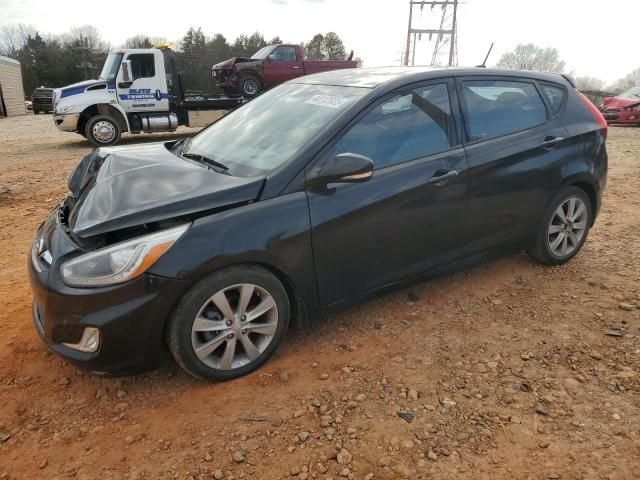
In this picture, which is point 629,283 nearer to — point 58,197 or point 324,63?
point 58,197

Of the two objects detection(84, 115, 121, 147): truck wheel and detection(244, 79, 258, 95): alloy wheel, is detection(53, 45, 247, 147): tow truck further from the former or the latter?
detection(244, 79, 258, 95): alloy wheel

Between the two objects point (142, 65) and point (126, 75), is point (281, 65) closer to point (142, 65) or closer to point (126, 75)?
point (142, 65)

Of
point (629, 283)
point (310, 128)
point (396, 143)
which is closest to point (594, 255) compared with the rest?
point (629, 283)

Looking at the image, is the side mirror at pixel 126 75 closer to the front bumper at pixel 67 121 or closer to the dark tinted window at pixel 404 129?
the front bumper at pixel 67 121

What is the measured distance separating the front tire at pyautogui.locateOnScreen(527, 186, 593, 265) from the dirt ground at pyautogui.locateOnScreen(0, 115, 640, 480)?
342 mm

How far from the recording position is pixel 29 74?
1732 inches

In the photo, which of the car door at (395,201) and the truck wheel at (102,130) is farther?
the truck wheel at (102,130)

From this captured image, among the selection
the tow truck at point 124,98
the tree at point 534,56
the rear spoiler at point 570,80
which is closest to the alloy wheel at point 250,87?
the tow truck at point 124,98

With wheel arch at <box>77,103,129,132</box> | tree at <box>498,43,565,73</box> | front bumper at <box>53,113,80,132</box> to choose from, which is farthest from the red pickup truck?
tree at <box>498,43,565,73</box>

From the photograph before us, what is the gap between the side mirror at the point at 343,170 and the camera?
8.70ft

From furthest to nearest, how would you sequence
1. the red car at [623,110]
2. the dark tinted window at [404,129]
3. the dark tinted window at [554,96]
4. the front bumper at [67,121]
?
the red car at [623,110] → the front bumper at [67,121] → the dark tinted window at [554,96] → the dark tinted window at [404,129]

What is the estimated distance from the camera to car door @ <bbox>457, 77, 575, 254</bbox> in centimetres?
333

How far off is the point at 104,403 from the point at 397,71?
2.79 metres

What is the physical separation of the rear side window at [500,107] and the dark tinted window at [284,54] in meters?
15.0
